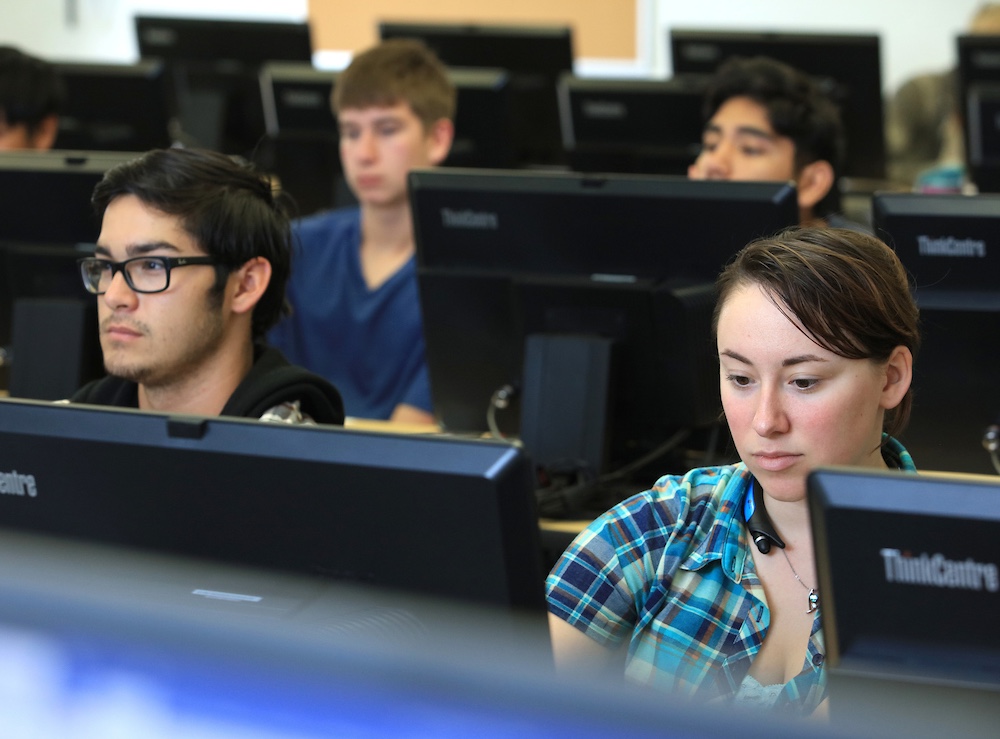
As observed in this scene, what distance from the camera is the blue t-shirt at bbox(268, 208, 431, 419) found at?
304 centimetres

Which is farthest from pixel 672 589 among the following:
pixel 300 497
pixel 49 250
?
pixel 49 250

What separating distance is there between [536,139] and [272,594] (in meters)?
3.65

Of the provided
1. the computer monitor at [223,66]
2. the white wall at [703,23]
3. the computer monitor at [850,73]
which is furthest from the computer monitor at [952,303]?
the white wall at [703,23]

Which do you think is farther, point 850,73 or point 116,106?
point 116,106

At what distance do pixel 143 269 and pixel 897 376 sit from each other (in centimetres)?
103

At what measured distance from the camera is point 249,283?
76.7 inches

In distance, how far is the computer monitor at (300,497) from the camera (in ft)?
2.93

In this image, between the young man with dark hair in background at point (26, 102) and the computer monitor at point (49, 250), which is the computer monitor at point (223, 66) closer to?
the young man with dark hair in background at point (26, 102)

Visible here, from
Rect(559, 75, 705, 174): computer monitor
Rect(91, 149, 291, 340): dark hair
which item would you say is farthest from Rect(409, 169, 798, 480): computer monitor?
Rect(559, 75, 705, 174): computer monitor

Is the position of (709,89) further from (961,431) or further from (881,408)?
(881,408)

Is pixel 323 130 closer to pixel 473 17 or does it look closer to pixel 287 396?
pixel 287 396

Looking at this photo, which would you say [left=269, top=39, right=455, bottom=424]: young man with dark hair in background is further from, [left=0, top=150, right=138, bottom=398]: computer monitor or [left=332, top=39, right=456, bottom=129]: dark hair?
[left=0, top=150, right=138, bottom=398]: computer monitor

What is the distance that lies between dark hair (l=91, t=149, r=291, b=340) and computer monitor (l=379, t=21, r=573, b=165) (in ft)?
7.77

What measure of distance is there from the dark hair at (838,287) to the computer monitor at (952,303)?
1.62ft
